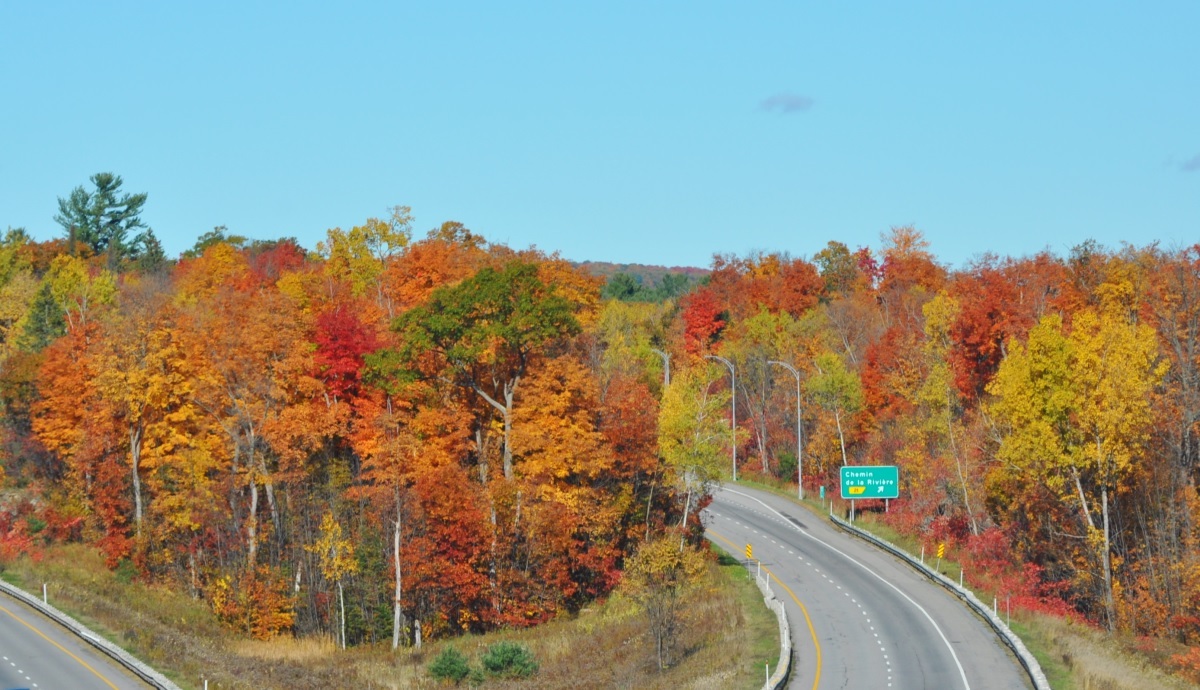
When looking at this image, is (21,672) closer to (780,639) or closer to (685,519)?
(780,639)

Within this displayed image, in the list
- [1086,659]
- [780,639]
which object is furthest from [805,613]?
[1086,659]

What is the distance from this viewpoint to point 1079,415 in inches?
2418

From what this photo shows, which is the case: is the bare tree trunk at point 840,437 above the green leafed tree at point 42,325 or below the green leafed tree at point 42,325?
below

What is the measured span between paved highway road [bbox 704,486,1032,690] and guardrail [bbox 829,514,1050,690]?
346 mm

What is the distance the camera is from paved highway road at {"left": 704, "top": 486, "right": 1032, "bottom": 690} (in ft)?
144

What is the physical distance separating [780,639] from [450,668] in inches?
523

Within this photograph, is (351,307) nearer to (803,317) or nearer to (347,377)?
(347,377)

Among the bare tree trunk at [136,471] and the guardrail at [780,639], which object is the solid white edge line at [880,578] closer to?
the guardrail at [780,639]

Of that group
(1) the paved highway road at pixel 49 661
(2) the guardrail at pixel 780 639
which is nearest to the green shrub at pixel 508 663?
(2) the guardrail at pixel 780 639

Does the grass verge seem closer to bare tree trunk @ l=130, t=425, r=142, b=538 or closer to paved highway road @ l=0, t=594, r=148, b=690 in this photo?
paved highway road @ l=0, t=594, r=148, b=690

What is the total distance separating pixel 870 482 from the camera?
74.4 m

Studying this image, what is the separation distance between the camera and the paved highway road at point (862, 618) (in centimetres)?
4381

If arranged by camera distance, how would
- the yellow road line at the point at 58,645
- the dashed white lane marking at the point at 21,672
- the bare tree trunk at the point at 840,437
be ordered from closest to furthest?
the dashed white lane marking at the point at 21,672 < the yellow road line at the point at 58,645 < the bare tree trunk at the point at 840,437

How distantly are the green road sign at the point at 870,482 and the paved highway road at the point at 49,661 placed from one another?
40.3m
